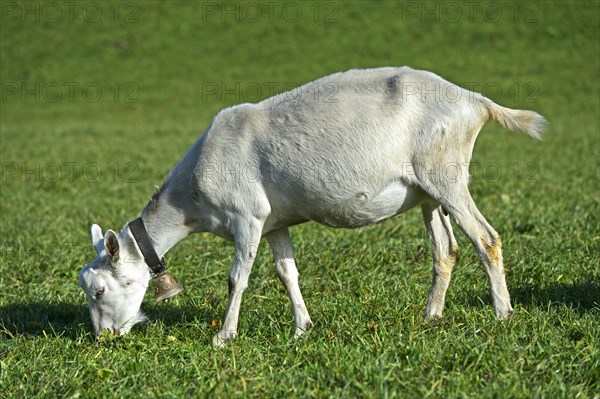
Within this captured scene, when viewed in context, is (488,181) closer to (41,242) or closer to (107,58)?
(41,242)

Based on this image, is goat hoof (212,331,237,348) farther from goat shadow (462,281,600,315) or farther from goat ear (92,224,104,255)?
goat shadow (462,281,600,315)

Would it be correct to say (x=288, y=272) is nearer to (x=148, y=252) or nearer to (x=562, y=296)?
(x=148, y=252)

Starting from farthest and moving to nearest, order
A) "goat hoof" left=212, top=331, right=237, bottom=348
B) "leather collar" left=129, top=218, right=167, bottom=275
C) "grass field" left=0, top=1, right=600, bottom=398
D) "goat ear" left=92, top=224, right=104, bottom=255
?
1. "goat ear" left=92, top=224, right=104, bottom=255
2. "leather collar" left=129, top=218, right=167, bottom=275
3. "goat hoof" left=212, top=331, right=237, bottom=348
4. "grass field" left=0, top=1, right=600, bottom=398

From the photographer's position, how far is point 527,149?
616 inches

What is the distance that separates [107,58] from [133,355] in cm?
3164

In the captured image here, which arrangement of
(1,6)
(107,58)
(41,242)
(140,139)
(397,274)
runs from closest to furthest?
(397,274), (41,242), (140,139), (107,58), (1,6)

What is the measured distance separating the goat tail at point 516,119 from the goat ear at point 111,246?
Answer: 2687mm

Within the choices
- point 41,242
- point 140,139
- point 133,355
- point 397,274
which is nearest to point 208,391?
point 133,355

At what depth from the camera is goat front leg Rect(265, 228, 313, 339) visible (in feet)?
17.3

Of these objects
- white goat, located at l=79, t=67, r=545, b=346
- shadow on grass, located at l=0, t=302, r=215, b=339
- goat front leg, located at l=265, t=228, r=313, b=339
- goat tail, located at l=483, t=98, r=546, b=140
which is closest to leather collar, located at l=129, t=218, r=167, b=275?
white goat, located at l=79, t=67, r=545, b=346

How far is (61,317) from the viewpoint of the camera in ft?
19.7

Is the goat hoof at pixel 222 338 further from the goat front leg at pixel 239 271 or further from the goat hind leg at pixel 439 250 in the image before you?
the goat hind leg at pixel 439 250

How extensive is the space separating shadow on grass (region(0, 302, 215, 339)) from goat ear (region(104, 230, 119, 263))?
0.58 metres

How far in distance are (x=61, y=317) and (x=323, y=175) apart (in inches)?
101
